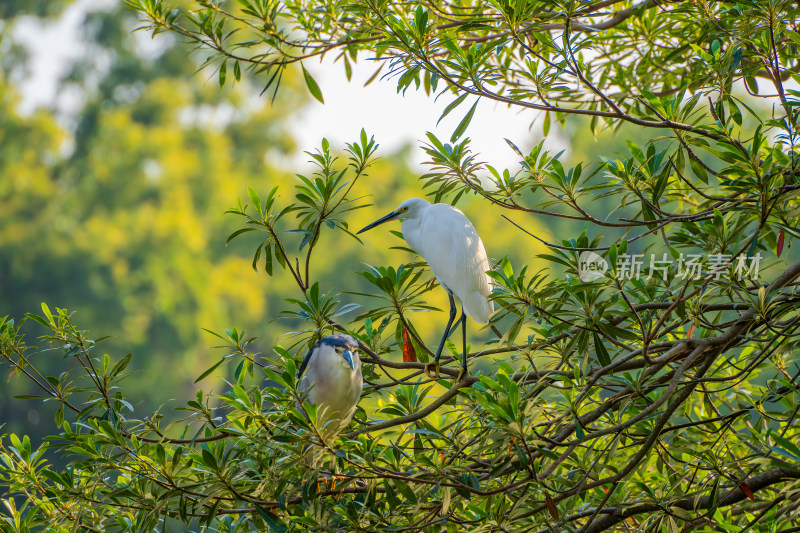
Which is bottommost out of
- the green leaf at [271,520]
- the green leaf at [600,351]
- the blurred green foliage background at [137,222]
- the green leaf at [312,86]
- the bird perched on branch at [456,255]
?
the green leaf at [271,520]

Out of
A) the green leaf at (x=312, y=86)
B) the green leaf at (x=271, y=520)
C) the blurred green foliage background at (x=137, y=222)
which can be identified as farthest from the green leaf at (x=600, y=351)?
the blurred green foliage background at (x=137, y=222)

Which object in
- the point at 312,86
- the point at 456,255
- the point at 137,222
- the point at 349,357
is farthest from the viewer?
the point at 137,222

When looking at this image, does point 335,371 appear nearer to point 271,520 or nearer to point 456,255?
point 271,520

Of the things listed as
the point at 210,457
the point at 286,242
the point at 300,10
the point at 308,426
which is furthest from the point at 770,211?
the point at 286,242

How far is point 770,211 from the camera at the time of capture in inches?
46.7

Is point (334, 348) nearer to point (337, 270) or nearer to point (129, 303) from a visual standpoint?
point (129, 303)

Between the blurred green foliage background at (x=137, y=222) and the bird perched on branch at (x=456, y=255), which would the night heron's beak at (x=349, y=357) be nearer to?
the bird perched on branch at (x=456, y=255)

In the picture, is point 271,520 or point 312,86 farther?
point 312,86

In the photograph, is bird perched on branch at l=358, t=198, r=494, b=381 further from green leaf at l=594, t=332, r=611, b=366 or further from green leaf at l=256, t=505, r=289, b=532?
green leaf at l=256, t=505, r=289, b=532

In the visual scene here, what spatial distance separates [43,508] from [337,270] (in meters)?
12.0

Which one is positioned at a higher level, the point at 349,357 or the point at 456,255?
the point at 456,255

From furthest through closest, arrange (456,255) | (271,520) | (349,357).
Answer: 1. (456,255)
2. (349,357)
3. (271,520)

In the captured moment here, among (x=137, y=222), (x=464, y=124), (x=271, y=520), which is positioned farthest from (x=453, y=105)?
(x=137, y=222)

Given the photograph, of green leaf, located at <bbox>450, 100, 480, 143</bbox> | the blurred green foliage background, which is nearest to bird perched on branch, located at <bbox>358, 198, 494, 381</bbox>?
green leaf, located at <bbox>450, 100, 480, 143</bbox>
